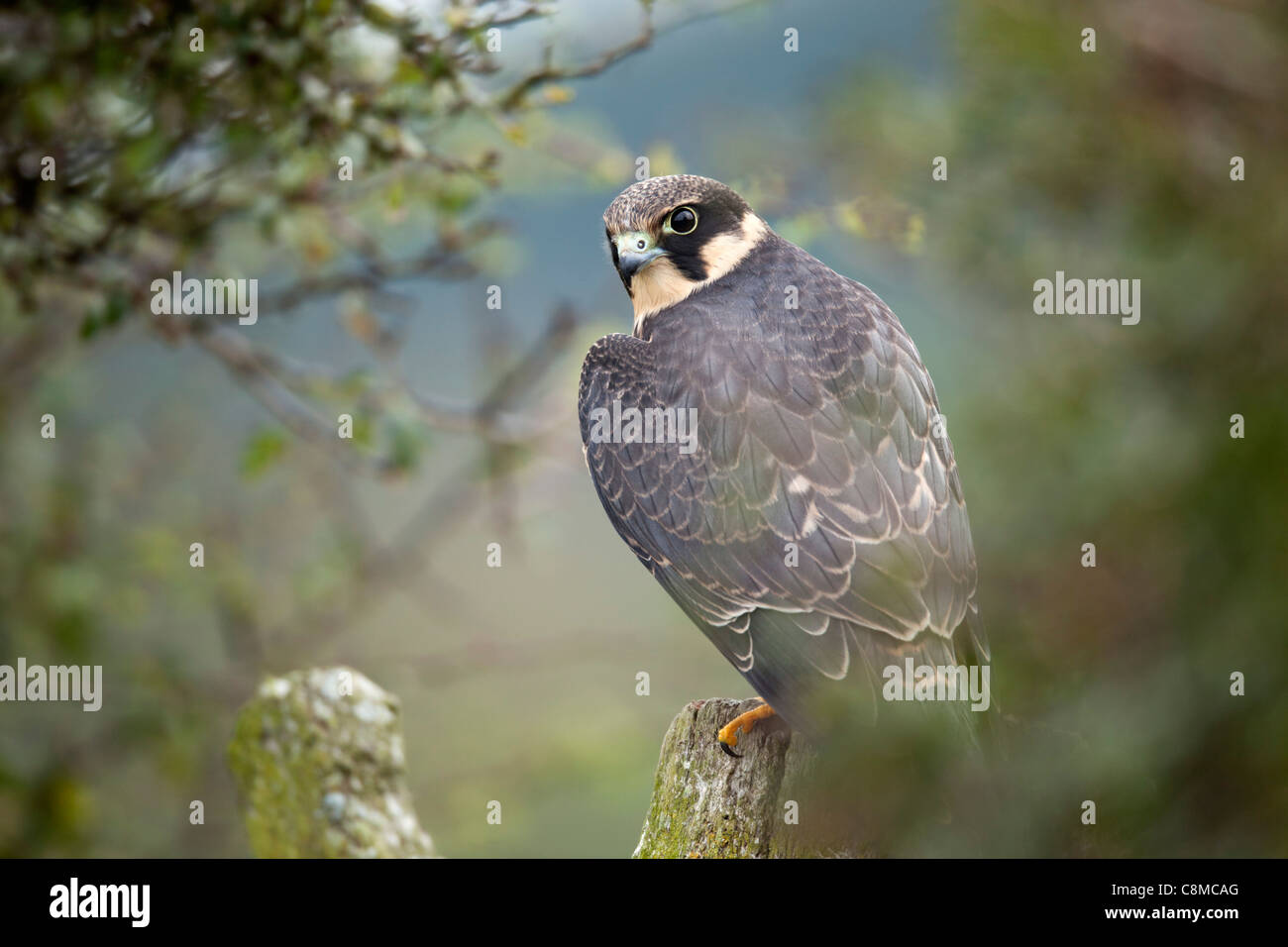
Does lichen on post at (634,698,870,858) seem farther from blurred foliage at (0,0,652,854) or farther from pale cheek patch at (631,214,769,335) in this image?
blurred foliage at (0,0,652,854)

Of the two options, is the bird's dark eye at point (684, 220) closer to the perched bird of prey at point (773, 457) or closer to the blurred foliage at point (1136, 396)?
the perched bird of prey at point (773, 457)

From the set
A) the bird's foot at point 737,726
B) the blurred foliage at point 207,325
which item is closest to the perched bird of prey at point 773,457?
the bird's foot at point 737,726

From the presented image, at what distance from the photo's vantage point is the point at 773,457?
119 inches

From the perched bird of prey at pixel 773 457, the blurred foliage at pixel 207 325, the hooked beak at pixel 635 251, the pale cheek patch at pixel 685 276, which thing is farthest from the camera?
the pale cheek patch at pixel 685 276

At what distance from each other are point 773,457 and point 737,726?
707 mm

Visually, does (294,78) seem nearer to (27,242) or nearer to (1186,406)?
(27,242)

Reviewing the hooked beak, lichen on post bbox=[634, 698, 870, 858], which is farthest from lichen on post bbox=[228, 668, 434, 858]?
the hooked beak

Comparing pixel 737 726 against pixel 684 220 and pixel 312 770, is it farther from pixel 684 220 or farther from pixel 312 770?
pixel 684 220

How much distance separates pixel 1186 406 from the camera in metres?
2.80

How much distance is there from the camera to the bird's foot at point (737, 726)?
2.64m

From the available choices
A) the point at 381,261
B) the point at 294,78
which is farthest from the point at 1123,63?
the point at 381,261

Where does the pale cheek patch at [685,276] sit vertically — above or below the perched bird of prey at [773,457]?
above

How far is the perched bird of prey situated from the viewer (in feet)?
9.22

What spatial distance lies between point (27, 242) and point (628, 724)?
3.20 m
